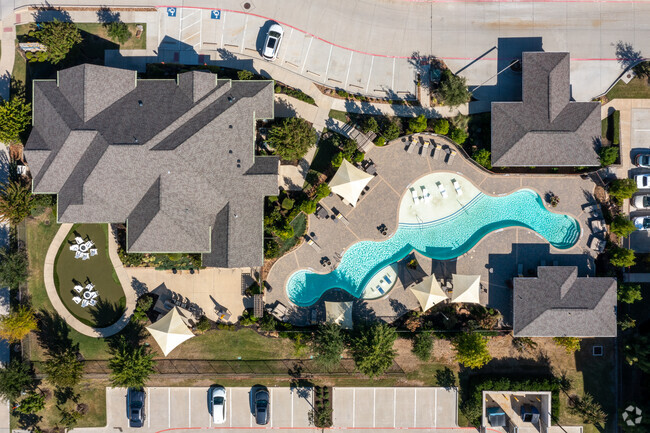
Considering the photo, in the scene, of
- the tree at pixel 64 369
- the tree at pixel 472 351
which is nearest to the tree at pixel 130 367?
the tree at pixel 64 369

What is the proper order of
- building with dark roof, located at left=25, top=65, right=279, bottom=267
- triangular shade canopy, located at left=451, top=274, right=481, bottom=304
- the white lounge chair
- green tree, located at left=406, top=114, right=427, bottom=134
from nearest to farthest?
building with dark roof, located at left=25, top=65, right=279, bottom=267, triangular shade canopy, located at left=451, top=274, right=481, bottom=304, green tree, located at left=406, top=114, right=427, bottom=134, the white lounge chair

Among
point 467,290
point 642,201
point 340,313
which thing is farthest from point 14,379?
point 642,201

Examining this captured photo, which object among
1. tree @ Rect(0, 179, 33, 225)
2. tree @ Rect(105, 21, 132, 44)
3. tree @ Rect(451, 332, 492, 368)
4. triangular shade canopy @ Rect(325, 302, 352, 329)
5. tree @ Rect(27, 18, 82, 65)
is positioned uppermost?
tree @ Rect(105, 21, 132, 44)

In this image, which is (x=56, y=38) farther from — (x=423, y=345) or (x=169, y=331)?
(x=423, y=345)

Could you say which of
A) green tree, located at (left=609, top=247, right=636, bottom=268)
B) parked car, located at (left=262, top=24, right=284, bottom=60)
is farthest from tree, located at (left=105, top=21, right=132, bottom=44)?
green tree, located at (left=609, top=247, right=636, bottom=268)

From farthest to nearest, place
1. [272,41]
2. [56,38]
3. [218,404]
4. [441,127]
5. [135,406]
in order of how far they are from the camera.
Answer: [135,406]
[218,404]
[272,41]
[441,127]
[56,38]

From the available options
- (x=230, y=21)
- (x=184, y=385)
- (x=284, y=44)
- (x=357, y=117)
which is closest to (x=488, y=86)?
(x=357, y=117)

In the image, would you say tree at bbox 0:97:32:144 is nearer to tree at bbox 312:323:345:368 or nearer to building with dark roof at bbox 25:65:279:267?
building with dark roof at bbox 25:65:279:267
